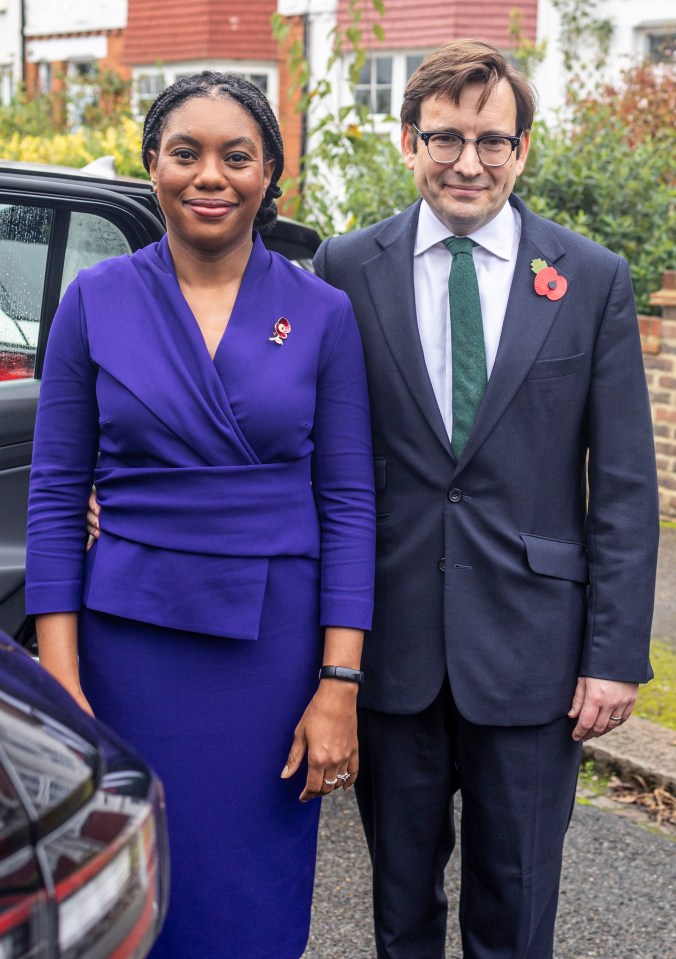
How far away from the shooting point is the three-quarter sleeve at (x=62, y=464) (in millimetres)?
2119

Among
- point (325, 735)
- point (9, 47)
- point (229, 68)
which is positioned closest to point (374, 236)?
point (325, 735)

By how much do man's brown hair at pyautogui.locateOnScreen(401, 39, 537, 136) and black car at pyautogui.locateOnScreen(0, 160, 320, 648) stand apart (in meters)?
1.18

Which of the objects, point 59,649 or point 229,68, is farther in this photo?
point 229,68

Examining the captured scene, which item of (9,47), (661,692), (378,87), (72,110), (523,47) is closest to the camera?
(661,692)

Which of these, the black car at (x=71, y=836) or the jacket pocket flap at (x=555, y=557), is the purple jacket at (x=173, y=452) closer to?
the jacket pocket flap at (x=555, y=557)

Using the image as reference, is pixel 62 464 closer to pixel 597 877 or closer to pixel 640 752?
pixel 597 877

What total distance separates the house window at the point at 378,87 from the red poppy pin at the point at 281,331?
580 inches

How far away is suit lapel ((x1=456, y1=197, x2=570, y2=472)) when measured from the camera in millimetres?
2293

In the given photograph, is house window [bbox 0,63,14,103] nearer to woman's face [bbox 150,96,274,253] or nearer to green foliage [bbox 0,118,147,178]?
green foliage [bbox 0,118,147,178]

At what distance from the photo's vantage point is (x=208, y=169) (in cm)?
210

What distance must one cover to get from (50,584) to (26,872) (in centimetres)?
100

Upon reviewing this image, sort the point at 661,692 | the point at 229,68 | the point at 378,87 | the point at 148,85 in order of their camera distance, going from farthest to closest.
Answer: the point at 148,85
the point at 229,68
the point at 378,87
the point at 661,692

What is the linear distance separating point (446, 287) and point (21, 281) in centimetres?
132

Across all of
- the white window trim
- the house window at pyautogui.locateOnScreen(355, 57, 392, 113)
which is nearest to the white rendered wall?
the white window trim
